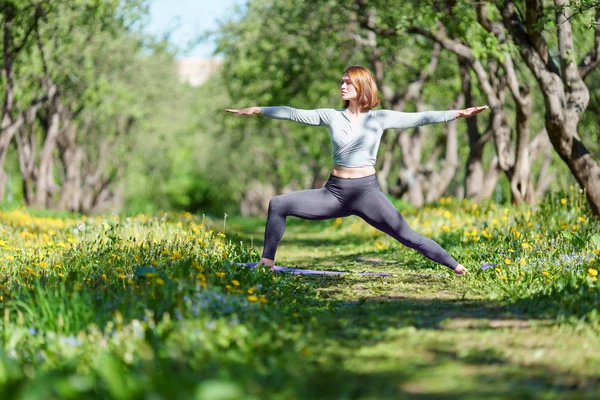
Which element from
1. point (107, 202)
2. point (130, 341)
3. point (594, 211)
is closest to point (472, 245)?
point (594, 211)

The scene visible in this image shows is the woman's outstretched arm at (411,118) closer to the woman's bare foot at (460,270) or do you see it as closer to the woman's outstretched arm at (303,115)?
the woman's outstretched arm at (303,115)

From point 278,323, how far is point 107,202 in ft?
127

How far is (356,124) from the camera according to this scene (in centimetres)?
750

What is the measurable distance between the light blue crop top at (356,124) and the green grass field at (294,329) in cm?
130

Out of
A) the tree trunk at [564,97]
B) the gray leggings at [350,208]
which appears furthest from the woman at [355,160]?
the tree trunk at [564,97]

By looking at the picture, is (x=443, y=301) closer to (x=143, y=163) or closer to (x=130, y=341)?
(x=130, y=341)

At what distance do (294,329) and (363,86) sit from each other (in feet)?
10.4

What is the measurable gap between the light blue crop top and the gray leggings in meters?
0.23

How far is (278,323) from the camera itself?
16.9 ft

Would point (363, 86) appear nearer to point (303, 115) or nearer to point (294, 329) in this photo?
point (303, 115)

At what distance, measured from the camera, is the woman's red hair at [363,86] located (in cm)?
741

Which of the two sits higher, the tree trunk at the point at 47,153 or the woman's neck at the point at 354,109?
the woman's neck at the point at 354,109

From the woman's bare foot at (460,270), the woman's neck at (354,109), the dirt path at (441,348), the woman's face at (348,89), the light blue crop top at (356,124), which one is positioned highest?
the woman's face at (348,89)

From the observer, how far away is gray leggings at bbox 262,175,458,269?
24.5ft
